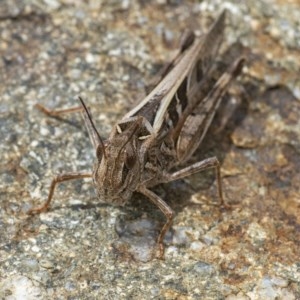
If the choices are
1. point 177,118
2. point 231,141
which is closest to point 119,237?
point 177,118

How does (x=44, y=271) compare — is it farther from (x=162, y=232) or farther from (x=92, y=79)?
(x=92, y=79)

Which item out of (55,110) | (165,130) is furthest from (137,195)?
(55,110)

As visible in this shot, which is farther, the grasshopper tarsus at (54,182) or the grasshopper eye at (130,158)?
the grasshopper tarsus at (54,182)

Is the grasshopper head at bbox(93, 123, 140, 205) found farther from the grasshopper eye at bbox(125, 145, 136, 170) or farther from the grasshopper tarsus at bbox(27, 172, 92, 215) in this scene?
the grasshopper tarsus at bbox(27, 172, 92, 215)

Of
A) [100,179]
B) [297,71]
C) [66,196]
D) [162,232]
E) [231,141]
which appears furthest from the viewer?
[297,71]

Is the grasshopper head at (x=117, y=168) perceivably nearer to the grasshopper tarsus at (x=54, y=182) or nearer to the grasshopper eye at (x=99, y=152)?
the grasshopper eye at (x=99, y=152)

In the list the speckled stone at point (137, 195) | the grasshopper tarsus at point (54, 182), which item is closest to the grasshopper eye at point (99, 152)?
the grasshopper tarsus at point (54, 182)

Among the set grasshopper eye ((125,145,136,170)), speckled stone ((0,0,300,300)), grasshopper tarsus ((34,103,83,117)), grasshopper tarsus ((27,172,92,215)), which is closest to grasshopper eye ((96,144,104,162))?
grasshopper eye ((125,145,136,170))

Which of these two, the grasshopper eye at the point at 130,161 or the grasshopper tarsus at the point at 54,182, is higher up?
the grasshopper eye at the point at 130,161
